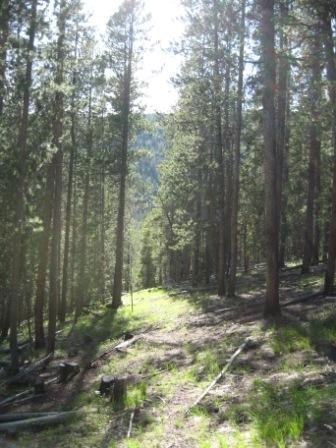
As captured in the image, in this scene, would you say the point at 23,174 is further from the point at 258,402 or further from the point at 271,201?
the point at 258,402

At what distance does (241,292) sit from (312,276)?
3051mm

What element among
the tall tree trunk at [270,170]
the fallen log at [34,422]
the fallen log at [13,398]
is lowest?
the fallen log at [13,398]

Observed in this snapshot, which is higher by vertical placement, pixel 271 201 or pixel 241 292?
pixel 271 201

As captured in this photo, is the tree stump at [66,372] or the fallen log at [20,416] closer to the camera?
the fallen log at [20,416]

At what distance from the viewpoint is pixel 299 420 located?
6.85 metres

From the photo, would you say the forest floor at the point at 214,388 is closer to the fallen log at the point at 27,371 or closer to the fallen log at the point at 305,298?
the fallen log at the point at 305,298

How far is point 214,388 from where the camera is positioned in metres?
9.34

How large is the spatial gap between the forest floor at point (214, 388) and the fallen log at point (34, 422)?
0.21 meters

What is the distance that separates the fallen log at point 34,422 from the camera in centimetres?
919

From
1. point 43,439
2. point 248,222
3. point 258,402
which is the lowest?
point 43,439

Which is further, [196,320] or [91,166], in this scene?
[91,166]

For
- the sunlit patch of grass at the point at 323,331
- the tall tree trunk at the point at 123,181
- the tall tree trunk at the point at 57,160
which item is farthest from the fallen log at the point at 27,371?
the tall tree trunk at the point at 123,181

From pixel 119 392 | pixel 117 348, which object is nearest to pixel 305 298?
pixel 117 348

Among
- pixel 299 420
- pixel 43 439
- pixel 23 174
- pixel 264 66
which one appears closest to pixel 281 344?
pixel 299 420
